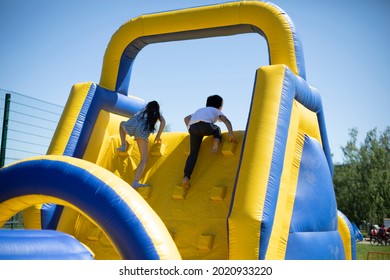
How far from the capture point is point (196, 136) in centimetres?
498

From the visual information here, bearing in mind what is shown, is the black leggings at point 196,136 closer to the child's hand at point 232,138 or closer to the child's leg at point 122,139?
the child's hand at point 232,138

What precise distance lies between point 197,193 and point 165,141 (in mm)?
930

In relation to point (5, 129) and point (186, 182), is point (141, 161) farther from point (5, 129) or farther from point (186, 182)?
point (5, 129)

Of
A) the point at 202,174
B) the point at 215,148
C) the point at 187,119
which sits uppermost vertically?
the point at 187,119

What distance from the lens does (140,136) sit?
5223mm

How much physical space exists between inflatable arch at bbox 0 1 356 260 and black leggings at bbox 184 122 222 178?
5.2 inches

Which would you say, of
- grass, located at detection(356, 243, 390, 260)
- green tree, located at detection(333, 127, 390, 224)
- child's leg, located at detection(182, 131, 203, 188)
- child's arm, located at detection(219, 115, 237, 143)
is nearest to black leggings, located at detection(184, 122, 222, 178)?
child's leg, located at detection(182, 131, 203, 188)

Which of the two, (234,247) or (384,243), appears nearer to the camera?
(234,247)

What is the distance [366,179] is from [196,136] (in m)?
20.0

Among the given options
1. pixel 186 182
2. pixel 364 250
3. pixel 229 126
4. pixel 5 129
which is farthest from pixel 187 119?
pixel 364 250

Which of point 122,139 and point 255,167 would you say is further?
point 122,139

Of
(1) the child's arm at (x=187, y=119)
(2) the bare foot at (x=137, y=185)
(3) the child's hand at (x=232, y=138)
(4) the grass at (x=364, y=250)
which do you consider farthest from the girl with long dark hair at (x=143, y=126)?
(4) the grass at (x=364, y=250)

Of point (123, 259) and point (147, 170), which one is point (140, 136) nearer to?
point (147, 170)
